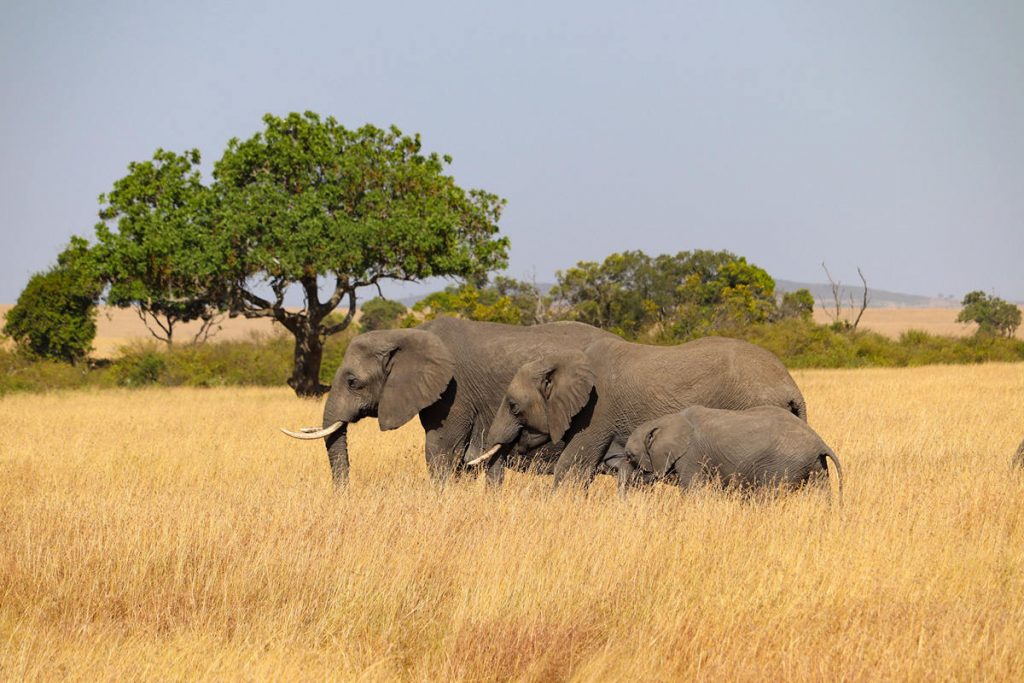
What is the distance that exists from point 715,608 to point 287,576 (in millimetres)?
2664

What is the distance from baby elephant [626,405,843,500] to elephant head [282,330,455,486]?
2431mm

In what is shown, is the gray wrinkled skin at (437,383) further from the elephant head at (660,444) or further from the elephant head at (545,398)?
the elephant head at (660,444)

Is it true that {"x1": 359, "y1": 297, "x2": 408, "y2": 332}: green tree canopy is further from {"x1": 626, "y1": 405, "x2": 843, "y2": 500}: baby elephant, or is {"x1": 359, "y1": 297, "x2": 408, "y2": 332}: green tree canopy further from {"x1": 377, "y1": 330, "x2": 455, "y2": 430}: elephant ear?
{"x1": 626, "y1": 405, "x2": 843, "y2": 500}: baby elephant

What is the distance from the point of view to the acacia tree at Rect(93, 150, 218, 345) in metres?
27.0

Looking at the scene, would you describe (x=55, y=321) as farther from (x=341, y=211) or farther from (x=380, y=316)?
(x=380, y=316)

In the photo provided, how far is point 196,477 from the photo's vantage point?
12.8m

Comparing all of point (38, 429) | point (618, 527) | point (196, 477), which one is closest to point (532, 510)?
point (618, 527)

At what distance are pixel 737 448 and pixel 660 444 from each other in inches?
26.8

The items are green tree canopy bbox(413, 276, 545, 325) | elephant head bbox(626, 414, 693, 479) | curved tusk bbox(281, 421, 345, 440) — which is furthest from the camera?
green tree canopy bbox(413, 276, 545, 325)

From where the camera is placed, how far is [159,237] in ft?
88.7

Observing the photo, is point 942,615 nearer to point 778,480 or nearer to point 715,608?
point 715,608

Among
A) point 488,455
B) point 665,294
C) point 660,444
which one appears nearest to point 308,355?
point 488,455

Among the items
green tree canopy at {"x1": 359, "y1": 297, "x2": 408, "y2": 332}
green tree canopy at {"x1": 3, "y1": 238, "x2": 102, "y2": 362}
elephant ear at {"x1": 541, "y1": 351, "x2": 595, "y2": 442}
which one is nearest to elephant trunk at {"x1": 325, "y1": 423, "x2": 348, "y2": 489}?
elephant ear at {"x1": 541, "y1": 351, "x2": 595, "y2": 442}

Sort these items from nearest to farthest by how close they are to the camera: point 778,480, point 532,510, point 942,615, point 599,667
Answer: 1. point 599,667
2. point 942,615
3. point 532,510
4. point 778,480
